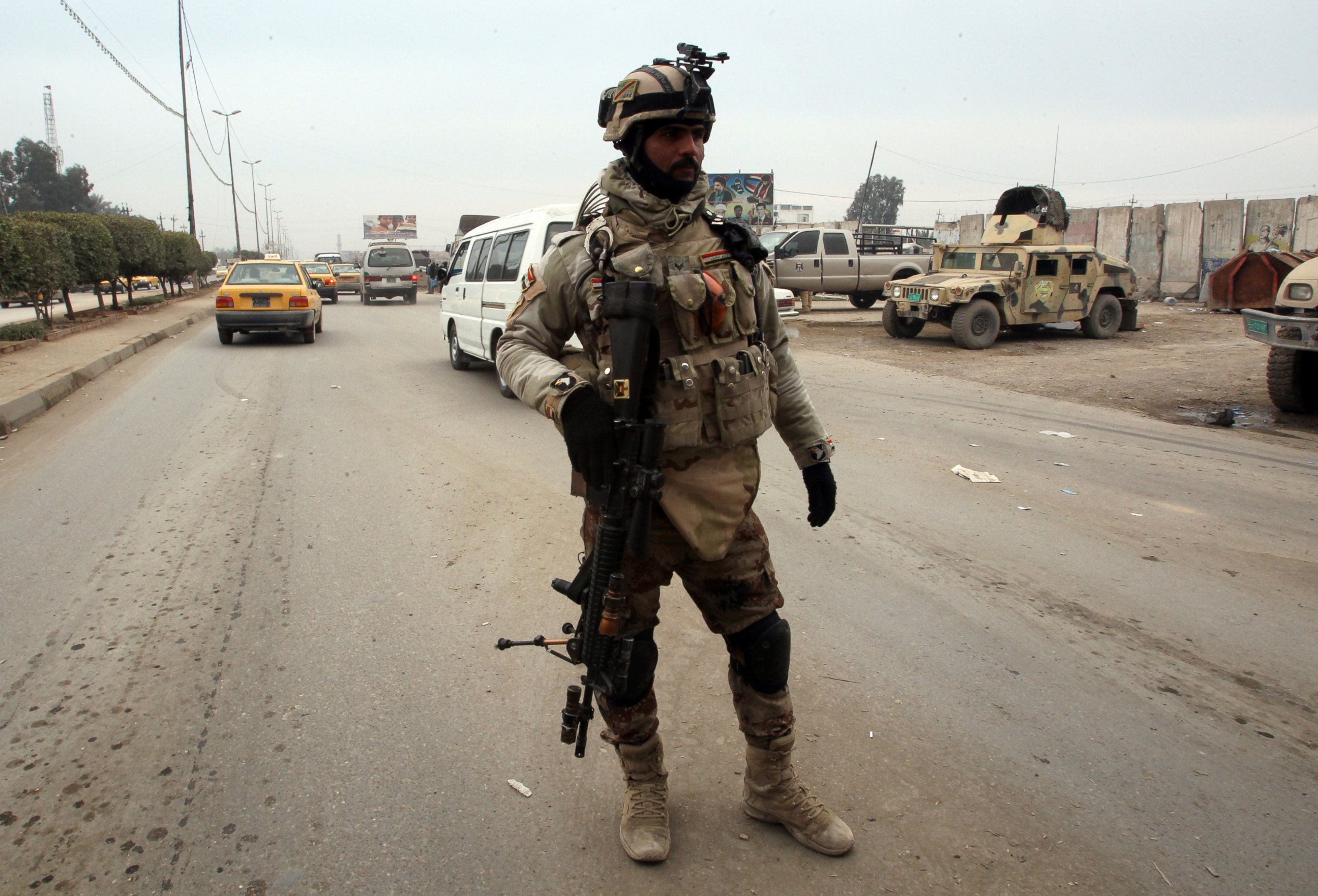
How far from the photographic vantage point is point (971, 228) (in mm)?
28953

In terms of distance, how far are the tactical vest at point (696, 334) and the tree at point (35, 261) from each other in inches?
572

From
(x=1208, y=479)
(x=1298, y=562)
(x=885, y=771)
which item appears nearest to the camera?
(x=885, y=771)

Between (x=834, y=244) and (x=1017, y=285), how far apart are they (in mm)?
6716

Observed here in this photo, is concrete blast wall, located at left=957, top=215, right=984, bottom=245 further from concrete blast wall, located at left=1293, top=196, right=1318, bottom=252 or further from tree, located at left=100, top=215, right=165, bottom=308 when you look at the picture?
tree, located at left=100, top=215, right=165, bottom=308

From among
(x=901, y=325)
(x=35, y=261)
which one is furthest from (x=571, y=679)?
(x=35, y=261)

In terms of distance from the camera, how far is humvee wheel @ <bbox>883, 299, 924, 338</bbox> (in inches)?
597

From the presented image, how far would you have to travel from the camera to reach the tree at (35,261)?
12930 millimetres

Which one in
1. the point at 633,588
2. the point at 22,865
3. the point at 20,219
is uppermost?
the point at 20,219

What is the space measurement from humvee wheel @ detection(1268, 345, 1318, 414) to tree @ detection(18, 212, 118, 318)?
18661 mm

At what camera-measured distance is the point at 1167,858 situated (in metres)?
2.24

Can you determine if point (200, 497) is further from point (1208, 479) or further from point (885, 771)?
point (1208, 479)

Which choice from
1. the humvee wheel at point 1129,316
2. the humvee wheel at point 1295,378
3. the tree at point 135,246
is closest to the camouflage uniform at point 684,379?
the humvee wheel at point 1295,378

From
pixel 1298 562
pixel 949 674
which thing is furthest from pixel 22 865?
pixel 1298 562

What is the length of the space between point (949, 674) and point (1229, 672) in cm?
108
